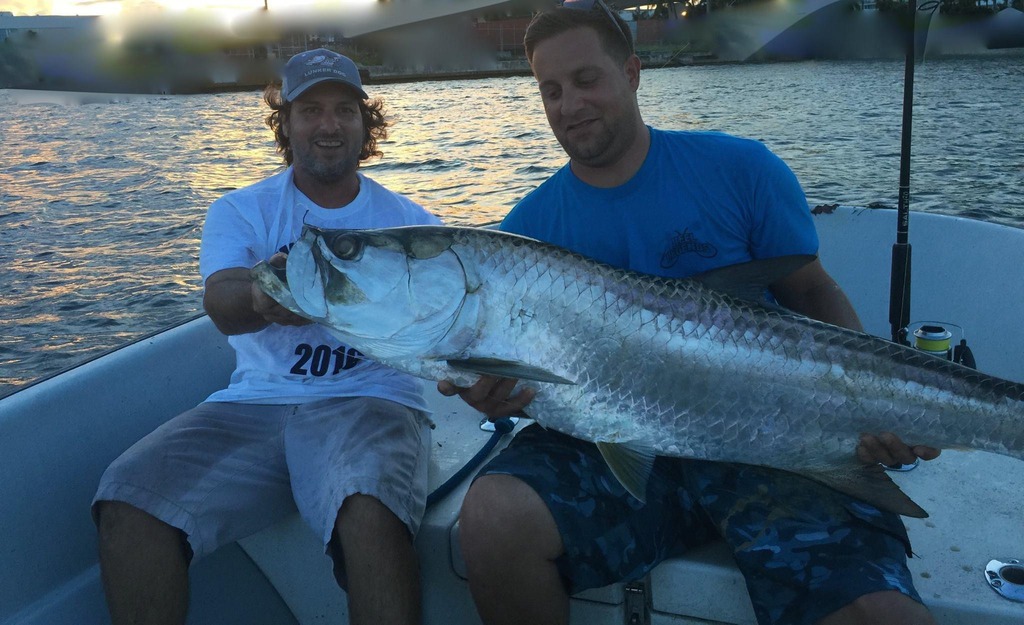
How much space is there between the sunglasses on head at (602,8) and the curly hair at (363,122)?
1.14 m

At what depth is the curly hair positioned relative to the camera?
358 cm

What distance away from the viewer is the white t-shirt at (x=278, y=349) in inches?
113

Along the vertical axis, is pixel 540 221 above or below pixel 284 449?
above

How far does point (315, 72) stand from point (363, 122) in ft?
1.58

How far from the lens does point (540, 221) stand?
110 inches

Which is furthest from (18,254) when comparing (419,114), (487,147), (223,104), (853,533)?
(223,104)

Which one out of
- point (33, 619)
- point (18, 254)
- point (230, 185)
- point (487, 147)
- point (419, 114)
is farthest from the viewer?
point (419, 114)

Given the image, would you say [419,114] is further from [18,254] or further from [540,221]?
[540,221]

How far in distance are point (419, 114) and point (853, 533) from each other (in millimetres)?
29568

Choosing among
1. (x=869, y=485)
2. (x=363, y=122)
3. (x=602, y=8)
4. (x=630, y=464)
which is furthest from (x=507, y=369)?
(x=363, y=122)

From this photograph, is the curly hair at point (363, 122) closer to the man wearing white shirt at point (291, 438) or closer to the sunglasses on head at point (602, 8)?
the man wearing white shirt at point (291, 438)

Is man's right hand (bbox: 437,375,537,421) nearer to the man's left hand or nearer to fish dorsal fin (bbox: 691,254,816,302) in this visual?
fish dorsal fin (bbox: 691,254,816,302)

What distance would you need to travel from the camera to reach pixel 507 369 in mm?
2145

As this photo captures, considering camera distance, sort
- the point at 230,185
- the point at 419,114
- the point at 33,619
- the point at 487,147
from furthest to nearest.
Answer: the point at 419,114
the point at 487,147
the point at 230,185
the point at 33,619
